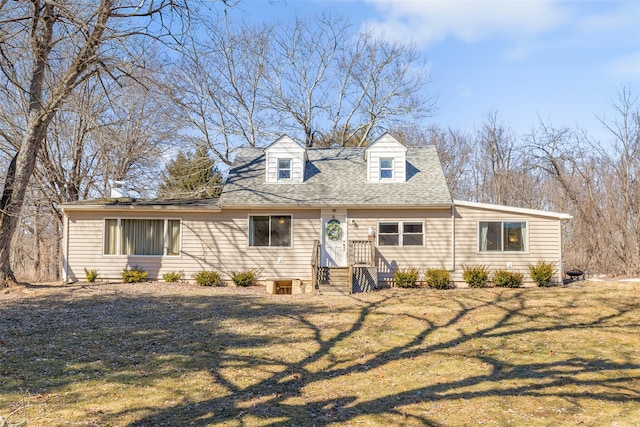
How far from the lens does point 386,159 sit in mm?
17812

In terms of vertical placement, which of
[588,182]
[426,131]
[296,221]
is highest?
[426,131]

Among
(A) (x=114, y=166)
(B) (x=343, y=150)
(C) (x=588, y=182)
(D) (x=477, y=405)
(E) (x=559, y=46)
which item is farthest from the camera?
(A) (x=114, y=166)

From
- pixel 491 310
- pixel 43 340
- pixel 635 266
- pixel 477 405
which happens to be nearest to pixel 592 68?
pixel 491 310

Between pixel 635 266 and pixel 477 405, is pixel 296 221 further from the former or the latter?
pixel 635 266

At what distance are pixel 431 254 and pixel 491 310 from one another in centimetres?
495

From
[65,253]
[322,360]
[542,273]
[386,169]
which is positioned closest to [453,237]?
[542,273]

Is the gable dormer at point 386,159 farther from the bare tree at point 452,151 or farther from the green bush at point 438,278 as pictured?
the bare tree at point 452,151

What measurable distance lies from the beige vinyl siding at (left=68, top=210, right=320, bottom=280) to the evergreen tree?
7.84m

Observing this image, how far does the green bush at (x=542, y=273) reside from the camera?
50.7 ft

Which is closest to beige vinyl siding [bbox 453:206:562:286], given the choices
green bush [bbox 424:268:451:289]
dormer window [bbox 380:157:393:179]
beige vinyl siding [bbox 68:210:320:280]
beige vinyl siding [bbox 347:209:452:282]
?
beige vinyl siding [bbox 347:209:452:282]

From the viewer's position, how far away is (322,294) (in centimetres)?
1455

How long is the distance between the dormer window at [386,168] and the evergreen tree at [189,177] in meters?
10.5

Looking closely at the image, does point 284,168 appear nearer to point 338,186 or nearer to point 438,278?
point 338,186

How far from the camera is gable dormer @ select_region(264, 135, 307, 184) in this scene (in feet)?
58.7
